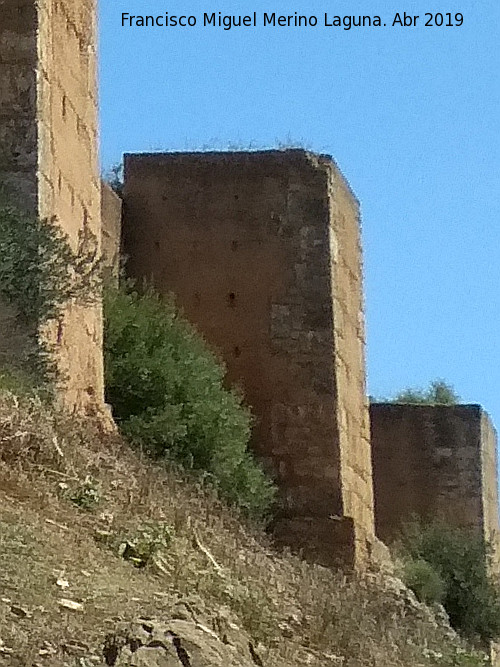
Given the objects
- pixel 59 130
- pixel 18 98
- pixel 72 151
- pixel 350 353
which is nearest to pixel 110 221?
pixel 350 353

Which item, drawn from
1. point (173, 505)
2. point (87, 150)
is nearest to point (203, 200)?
point (87, 150)

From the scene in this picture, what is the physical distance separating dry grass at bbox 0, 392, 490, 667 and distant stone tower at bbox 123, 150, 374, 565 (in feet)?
17.5

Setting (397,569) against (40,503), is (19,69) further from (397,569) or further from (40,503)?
(397,569)

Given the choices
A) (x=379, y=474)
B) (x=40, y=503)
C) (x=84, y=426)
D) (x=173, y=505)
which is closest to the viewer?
(x=40, y=503)

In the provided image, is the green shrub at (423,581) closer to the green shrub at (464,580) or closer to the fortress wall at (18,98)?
the green shrub at (464,580)

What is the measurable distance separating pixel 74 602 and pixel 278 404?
1042cm

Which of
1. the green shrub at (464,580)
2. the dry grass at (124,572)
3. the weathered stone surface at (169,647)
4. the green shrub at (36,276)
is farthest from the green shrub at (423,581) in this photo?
the weathered stone surface at (169,647)

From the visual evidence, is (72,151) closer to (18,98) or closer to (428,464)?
(18,98)

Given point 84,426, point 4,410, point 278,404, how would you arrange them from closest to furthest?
point 4,410 → point 84,426 → point 278,404

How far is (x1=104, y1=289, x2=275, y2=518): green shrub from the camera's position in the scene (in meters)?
14.4

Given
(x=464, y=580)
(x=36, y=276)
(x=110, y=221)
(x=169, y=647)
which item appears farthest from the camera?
(x=464, y=580)

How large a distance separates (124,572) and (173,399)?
283 inches

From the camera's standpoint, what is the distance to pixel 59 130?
1231 centimetres

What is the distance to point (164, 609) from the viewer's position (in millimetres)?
6934
